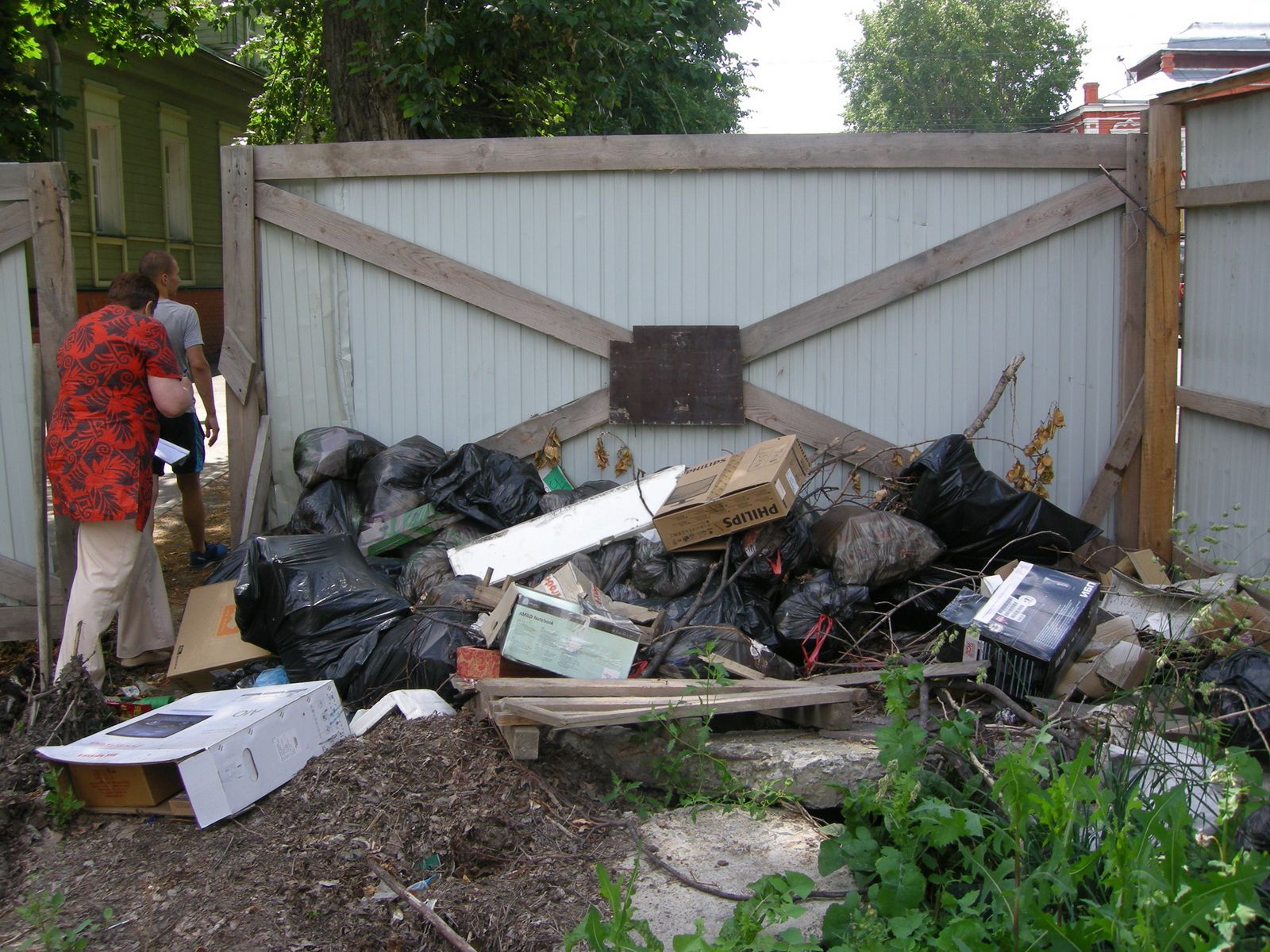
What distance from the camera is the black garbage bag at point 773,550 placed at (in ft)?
15.5

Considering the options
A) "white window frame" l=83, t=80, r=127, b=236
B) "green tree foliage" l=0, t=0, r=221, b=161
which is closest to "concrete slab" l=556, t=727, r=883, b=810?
"green tree foliage" l=0, t=0, r=221, b=161

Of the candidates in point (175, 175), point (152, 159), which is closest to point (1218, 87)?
point (152, 159)

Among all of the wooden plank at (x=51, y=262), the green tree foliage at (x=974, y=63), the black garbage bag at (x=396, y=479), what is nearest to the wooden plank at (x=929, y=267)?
the black garbage bag at (x=396, y=479)

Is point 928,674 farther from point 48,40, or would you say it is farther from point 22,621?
point 48,40

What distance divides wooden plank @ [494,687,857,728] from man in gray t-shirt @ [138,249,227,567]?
3.10 m

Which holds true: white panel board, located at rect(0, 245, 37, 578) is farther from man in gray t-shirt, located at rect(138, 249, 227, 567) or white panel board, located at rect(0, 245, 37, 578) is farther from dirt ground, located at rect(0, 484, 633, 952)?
dirt ground, located at rect(0, 484, 633, 952)

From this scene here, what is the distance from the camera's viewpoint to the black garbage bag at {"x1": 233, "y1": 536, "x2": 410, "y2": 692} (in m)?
4.39

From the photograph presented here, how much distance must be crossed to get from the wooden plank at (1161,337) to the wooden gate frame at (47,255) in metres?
5.00

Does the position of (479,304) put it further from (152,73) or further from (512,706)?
(152,73)

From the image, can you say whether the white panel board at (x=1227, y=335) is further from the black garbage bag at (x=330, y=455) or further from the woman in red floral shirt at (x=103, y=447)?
the woman in red floral shirt at (x=103, y=447)

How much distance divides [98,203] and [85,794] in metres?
14.4

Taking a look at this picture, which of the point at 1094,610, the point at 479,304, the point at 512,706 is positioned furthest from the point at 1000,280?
the point at 512,706

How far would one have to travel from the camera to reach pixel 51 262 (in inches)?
185

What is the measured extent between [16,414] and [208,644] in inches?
53.9
